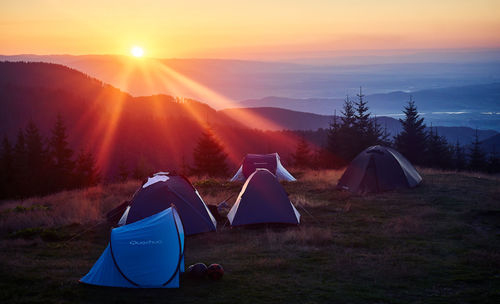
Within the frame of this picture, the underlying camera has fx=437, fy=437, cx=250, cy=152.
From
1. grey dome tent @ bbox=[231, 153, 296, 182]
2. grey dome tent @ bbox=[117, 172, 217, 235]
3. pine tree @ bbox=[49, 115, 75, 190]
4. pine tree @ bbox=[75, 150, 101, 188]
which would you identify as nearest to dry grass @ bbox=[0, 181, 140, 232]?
grey dome tent @ bbox=[117, 172, 217, 235]

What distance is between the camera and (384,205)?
16094 millimetres

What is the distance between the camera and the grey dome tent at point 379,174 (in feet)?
61.6

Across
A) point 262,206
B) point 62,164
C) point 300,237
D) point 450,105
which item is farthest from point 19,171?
point 450,105

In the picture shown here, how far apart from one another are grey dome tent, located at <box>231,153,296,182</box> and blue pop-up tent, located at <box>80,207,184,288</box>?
16373mm

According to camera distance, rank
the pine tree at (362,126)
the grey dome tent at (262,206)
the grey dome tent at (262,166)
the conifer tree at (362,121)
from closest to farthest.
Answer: the grey dome tent at (262,206) → the grey dome tent at (262,166) → the pine tree at (362,126) → the conifer tree at (362,121)

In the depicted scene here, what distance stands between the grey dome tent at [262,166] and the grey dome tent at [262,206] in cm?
1095

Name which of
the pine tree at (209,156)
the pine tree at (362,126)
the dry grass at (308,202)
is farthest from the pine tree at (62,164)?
the dry grass at (308,202)

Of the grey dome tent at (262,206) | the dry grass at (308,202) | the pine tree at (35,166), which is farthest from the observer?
the pine tree at (35,166)

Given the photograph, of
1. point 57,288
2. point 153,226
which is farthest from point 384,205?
point 57,288

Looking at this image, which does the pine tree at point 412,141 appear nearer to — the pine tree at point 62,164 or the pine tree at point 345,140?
the pine tree at point 345,140

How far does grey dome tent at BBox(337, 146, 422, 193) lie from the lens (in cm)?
1878

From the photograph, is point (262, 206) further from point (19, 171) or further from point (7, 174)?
point (7, 174)

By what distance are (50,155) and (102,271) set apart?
4316cm

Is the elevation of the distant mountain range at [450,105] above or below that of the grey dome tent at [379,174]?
above
